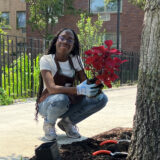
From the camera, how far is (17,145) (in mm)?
2895

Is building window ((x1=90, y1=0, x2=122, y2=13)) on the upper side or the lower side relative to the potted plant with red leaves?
upper

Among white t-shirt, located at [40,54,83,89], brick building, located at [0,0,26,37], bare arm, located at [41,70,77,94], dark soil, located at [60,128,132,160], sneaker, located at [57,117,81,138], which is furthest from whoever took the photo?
brick building, located at [0,0,26,37]

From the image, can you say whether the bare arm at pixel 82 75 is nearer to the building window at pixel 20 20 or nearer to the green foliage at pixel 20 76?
the green foliage at pixel 20 76

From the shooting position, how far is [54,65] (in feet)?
10.0

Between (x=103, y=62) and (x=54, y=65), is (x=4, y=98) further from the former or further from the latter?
(x=103, y=62)

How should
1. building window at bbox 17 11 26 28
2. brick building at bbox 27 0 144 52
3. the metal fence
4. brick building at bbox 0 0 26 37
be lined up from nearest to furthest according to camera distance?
the metal fence → brick building at bbox 27 0 144 52 → brick building at bbox 0 0 26 37 → building window at bbox 17 11 26 28

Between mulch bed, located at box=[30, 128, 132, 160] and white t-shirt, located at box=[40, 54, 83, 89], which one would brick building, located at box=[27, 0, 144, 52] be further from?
mulch bed, located at box=[30, 128, 132, 160]

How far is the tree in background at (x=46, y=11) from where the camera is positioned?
16.1 metres

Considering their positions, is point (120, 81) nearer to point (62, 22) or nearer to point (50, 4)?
point (50, 4)

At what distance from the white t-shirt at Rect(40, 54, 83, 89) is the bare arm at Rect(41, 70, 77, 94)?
8cm

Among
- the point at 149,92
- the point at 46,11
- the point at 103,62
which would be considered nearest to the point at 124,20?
the point at 46,11

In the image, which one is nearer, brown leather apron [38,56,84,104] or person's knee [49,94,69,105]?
person's knee [49,94,69,105]

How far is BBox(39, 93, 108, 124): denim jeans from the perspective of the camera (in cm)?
Answer: 287

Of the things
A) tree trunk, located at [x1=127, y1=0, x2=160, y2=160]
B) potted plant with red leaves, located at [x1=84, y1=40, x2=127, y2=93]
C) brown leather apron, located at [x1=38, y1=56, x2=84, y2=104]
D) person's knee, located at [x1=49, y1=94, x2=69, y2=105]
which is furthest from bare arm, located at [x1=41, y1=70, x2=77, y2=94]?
tree trunk, located at [x1=127, y1=0, x2=160, y2=160]
